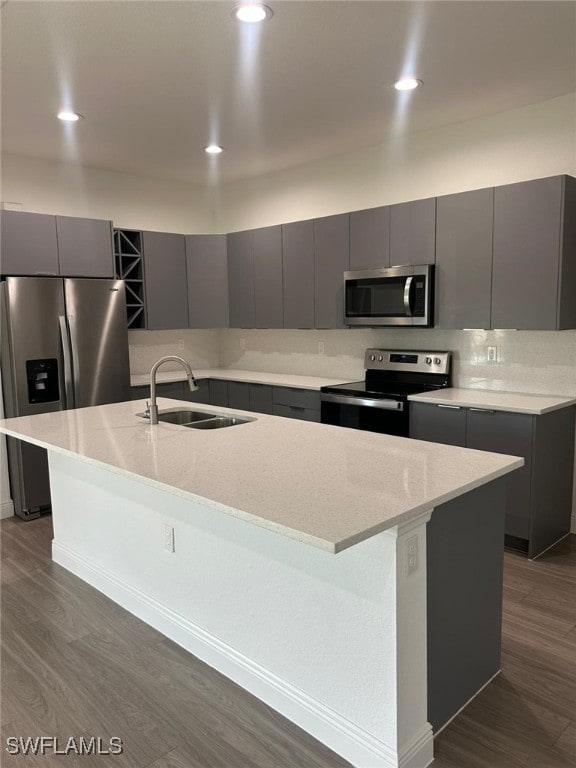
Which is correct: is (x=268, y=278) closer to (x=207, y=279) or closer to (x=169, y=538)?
(x=207, y=279)

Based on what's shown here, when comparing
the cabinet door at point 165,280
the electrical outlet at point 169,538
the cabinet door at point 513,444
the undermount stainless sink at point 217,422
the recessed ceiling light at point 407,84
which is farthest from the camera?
the cabinet door at point 165,280

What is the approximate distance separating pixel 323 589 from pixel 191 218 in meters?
4.75

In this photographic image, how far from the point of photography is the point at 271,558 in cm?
210

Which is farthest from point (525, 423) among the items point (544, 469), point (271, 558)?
point (271, 558)

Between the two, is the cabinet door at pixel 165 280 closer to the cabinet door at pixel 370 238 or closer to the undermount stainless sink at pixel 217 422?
the cabinet door at pixel 370 238

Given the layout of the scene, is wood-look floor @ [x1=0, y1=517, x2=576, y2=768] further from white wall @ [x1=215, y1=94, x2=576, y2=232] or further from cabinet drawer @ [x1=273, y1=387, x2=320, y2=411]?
white wall @ [x1=215, y1=94, x2=576, y2=232]

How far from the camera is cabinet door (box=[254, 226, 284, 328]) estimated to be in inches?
195

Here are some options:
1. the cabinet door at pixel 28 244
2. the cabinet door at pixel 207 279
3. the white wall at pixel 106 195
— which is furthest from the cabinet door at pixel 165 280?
the cabinet door at pixel 28 244

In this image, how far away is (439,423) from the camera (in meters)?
3.65

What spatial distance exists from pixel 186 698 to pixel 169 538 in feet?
2.11

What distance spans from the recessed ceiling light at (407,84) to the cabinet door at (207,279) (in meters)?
2.50

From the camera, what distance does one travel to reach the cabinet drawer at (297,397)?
4484 mm

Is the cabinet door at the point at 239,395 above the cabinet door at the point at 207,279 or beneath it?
beneath

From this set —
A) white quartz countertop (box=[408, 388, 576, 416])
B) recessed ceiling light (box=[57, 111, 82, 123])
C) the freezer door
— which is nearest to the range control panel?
→ white quartz countertop (box=[408, 388, 576, 416])
